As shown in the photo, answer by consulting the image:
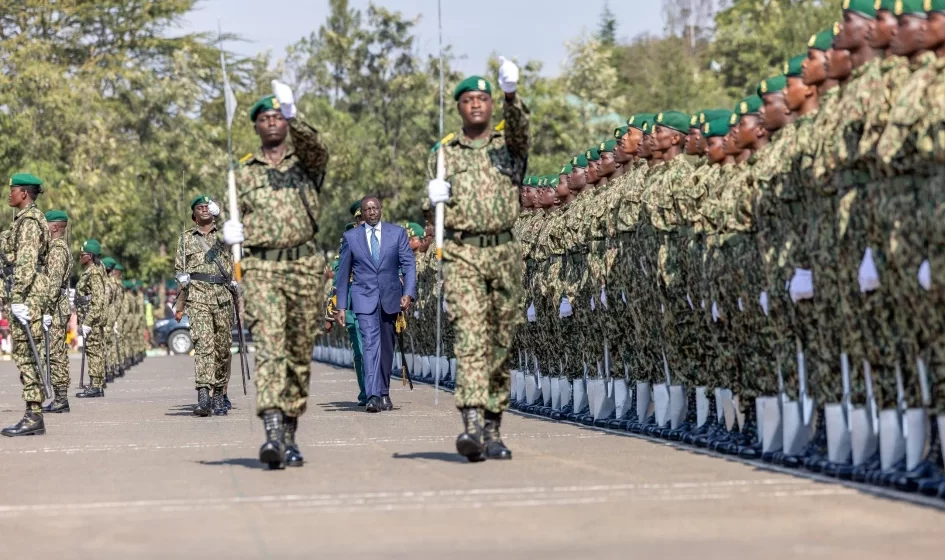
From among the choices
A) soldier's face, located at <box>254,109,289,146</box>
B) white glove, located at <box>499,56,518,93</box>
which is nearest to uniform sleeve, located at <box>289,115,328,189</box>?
soldier's face, located at <box>254,109,289,146</box>

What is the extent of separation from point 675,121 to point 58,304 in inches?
359

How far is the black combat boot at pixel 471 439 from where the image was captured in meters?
11.1

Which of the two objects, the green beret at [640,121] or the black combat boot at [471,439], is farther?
the green beret at [640,121]

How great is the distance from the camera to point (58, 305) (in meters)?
21.3

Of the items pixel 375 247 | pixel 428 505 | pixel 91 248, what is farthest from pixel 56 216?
pixel 428 505

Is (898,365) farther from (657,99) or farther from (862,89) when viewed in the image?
(657,99)

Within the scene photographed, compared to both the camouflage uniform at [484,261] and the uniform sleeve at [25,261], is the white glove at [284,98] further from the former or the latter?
the uniform sleeve at [25,261]

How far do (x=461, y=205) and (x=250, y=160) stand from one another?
A: 1.40 m

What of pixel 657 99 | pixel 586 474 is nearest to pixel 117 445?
pixel 586 474

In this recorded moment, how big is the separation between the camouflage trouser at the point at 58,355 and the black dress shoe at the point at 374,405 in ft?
12.5

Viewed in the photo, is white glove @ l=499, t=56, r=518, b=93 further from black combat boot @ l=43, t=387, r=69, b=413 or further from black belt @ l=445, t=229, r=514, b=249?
black combat boot @ l=43, t=387, r=69, b=413

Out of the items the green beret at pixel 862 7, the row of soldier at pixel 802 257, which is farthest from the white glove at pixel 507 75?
the green beret at pixel 862 7

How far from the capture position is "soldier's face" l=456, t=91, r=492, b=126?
11.5 m

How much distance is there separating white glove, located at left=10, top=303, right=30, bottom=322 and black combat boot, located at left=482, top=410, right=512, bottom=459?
5184 mm
